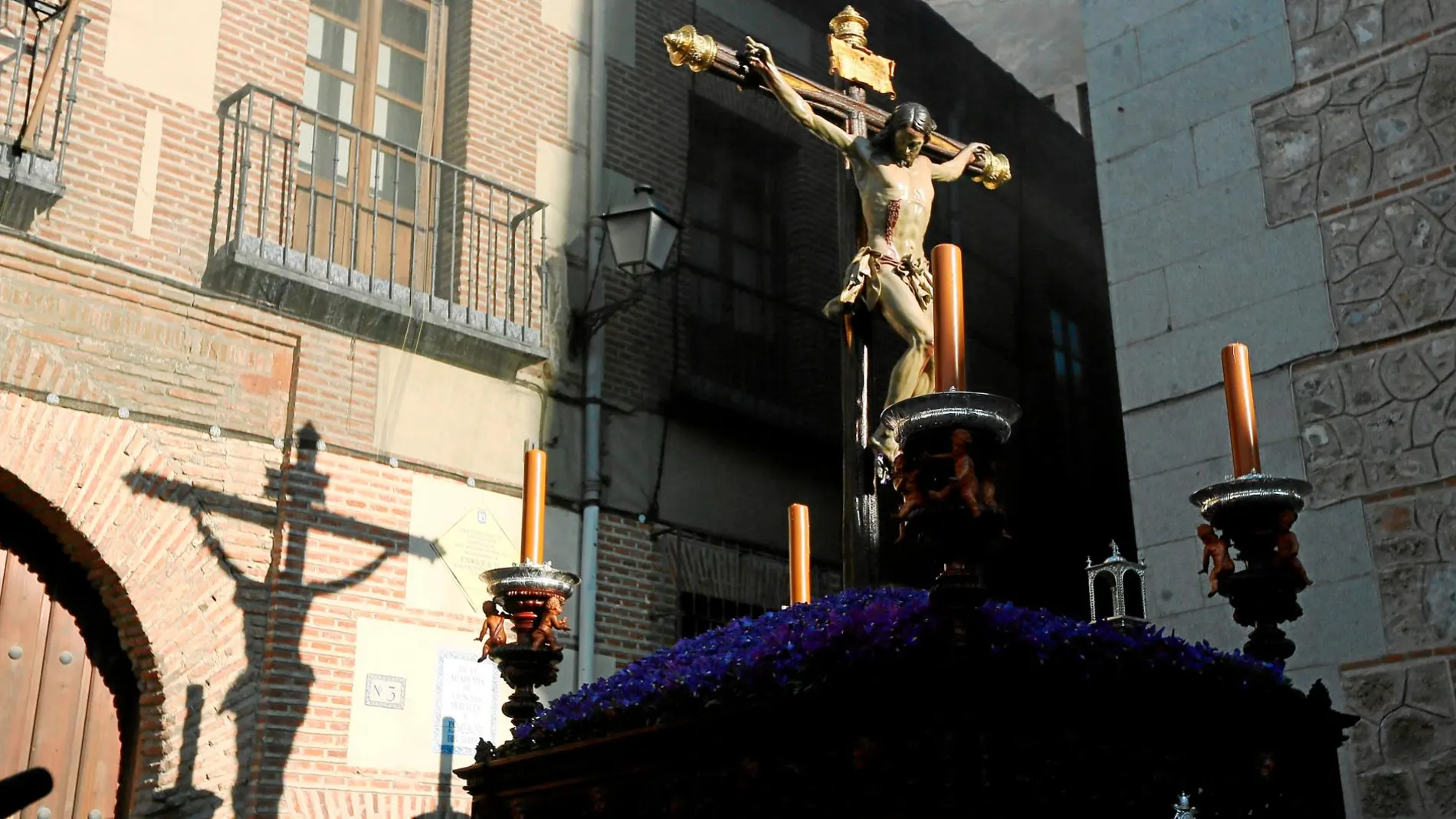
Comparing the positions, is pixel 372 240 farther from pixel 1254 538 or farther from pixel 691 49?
pixel 1254 538

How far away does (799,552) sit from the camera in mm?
4520

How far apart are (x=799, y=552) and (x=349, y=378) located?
4140 mm

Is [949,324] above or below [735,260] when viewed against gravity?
below

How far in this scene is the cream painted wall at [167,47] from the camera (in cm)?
741

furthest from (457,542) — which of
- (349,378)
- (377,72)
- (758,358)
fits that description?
(377,72)

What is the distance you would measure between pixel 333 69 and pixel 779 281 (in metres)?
3.78

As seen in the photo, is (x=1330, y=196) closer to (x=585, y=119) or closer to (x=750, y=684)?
(x=750, y=684)

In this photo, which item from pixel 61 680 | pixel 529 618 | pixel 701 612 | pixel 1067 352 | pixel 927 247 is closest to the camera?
pixel 529 618

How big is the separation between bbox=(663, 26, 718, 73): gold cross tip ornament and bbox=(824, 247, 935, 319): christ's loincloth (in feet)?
3.03

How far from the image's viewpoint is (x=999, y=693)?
254 centimetres

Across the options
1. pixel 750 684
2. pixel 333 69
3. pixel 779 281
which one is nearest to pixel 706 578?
pixel 779 281

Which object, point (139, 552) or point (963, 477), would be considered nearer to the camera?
point (963, 477)

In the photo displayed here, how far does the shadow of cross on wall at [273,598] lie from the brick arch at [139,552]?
2.7 inches

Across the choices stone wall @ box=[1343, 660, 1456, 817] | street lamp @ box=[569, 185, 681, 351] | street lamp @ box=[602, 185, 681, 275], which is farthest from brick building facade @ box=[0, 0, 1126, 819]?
stone wall @ box=[1343, 660, 1456, 817]
